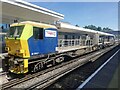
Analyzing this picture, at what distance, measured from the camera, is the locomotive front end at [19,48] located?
33.5 ft

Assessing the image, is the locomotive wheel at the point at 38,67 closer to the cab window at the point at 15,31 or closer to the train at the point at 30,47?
the train at the point at 30,47

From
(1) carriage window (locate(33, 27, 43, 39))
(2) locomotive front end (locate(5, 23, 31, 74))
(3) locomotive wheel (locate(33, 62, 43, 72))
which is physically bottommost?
(3) locomotive wheel (locate(33, 62, 43, 72))

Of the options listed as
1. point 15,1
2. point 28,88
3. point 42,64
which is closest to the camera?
point 28,88

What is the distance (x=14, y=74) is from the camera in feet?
37.2

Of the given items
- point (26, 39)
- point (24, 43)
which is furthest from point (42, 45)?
point (24, 43)

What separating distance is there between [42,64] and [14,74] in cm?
201

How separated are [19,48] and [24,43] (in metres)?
0.42

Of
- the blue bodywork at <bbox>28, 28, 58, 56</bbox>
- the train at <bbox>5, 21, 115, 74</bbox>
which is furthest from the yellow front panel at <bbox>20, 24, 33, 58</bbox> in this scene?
the blue bodywork at <bbox>28, 28, 58, 56</bbox>

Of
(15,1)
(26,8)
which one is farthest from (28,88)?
(26,8)

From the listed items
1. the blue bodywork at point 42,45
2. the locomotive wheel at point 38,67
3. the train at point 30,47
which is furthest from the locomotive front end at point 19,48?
the locomotive wheel at point 38,67

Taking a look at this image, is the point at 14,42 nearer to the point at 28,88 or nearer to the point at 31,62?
the point at 31,62

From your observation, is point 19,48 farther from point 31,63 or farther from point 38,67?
point 38,67

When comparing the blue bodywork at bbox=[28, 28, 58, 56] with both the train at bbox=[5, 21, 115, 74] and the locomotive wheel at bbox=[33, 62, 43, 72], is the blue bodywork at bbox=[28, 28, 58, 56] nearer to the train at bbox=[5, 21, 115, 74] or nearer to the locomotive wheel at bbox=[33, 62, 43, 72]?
the train at bbox=[5, 21, 115, 74]

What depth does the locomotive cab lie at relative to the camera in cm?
1028
